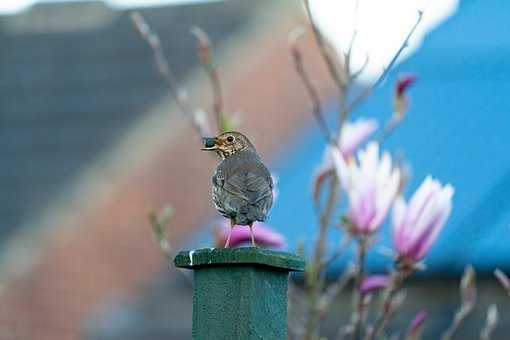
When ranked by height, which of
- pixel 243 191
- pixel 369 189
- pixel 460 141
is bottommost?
pixel 243 191

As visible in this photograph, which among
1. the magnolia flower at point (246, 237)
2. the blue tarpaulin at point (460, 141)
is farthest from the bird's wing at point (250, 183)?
the blue tarpaulin at point (460, 141)

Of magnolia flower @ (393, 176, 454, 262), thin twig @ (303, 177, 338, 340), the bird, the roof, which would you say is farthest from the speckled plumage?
the roof

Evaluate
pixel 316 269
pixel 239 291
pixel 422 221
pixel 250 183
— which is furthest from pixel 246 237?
pixel 239 291

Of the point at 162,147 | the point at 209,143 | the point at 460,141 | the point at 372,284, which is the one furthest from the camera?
the point at 162,147

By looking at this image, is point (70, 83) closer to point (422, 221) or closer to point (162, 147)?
point (162, 147)

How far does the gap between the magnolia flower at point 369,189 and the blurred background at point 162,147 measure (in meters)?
2.16

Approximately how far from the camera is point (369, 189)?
8.51 feet

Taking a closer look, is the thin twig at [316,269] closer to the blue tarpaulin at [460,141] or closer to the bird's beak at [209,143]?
the bird's beak at [209,143]

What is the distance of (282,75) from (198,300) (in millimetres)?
8719

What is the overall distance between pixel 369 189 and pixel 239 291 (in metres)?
0.73

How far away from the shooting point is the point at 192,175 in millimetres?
9828

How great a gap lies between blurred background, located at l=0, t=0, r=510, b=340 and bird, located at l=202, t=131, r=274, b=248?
2689 millimetres

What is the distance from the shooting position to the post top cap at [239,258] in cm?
191

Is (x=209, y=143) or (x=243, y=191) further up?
(x=209, y=143)
